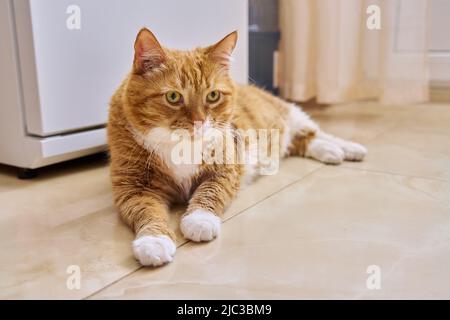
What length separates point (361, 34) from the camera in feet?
7.90

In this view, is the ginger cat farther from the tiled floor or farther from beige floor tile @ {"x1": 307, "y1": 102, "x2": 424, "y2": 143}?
beige floor tile @ {"x1": 307, "y1": 102, "x2": 424, "y2": 143}

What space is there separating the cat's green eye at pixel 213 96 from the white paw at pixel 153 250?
0.37 metres

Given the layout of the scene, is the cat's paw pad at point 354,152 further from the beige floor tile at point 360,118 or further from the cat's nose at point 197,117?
the cat's nose at point 197,117

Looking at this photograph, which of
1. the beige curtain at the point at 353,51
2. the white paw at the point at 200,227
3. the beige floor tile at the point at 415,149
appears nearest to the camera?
the white paw at the point at 200,227

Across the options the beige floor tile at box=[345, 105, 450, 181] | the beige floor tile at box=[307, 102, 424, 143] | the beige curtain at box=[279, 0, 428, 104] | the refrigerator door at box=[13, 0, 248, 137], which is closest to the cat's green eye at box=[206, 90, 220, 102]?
the refrigerator door at box=[13, 0, 248, 137]

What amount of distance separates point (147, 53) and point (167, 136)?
7.8 inches

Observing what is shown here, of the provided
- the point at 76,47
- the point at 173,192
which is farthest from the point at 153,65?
the point at 76,47

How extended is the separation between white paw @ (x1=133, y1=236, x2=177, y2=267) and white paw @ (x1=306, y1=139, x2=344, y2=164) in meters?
0.85

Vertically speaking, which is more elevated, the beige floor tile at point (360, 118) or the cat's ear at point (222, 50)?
the cat's ear at point (222, 50)

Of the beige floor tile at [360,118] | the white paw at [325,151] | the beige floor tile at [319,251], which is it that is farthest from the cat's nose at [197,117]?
the beige floor tile at [360,118]

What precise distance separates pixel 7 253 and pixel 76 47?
0.70m

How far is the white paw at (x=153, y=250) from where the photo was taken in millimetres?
942

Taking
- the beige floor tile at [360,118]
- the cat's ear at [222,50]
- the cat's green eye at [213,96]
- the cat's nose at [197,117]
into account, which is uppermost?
the cat's ear at [222,50]

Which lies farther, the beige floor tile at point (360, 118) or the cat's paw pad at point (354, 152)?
the beige floor tile at point (360, 118)
